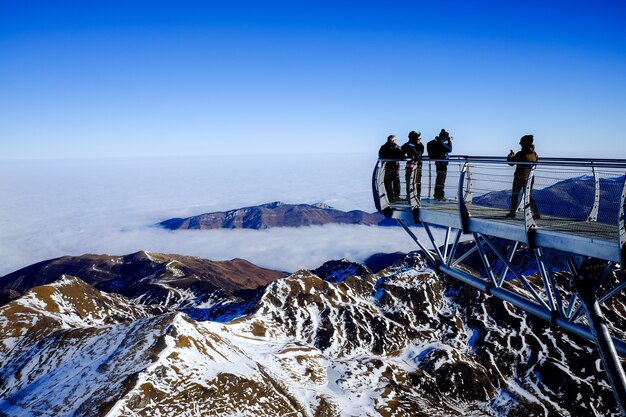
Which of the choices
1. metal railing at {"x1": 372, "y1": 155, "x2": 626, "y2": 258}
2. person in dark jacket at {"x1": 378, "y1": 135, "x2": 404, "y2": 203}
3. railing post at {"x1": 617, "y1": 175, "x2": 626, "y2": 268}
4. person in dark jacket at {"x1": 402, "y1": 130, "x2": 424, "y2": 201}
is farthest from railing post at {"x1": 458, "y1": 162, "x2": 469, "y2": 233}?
person in dark jacket at {"x1": 378, "y1": 135, "x2": 404, "y2": 203}

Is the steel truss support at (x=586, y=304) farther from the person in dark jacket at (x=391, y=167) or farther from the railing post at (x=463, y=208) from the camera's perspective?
the person in dark jacket at (x=391, y=167)

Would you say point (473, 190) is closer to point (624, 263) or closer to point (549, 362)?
point (624, 263)

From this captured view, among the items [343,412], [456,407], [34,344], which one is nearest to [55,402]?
[34,344]

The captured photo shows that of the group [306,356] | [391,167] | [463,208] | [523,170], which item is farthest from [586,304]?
[306,356]

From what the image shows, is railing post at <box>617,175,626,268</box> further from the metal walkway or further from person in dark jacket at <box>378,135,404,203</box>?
person in dark jacket at <box>378,135,404,203</box>

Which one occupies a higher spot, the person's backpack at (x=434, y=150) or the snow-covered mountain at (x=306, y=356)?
the person's backpack at (x=434, y=150)

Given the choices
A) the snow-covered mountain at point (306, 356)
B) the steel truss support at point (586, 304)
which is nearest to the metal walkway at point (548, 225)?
the steel truss support at point (586, 304)

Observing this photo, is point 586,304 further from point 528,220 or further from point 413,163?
point 413,163
